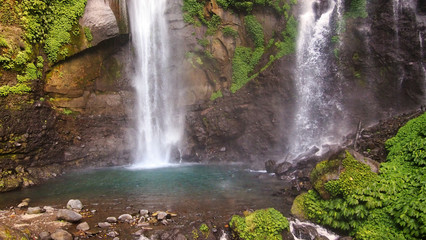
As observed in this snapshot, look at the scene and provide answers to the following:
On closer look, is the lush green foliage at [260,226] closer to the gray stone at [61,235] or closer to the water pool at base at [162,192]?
the water pool at base at [162,192]

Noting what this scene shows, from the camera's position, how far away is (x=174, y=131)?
19.6 metres

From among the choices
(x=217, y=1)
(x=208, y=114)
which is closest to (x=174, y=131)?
(x=208, y=114)

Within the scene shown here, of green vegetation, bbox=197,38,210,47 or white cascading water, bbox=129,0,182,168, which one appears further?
green vegetation, bbox=197,38,210,47

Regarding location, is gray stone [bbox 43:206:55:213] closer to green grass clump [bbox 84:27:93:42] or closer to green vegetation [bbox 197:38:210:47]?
green grass clump [bbox 84:27:93:42]

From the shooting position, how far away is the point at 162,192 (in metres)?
11.5

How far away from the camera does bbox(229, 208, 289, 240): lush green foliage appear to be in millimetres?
7363

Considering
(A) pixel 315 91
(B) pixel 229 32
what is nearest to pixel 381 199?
(A) pixel 315 91

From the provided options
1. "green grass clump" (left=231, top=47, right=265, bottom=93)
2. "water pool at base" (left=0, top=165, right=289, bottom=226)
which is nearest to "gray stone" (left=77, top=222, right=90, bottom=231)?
"water pool at base" (left=0, top=165, right=289, bottom=226)

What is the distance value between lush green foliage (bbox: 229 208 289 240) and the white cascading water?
1165 cm

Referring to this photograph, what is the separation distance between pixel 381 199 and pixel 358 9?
14.3 metres

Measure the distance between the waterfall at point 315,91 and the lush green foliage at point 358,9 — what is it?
106 centimetres

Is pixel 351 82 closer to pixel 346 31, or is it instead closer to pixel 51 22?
pixel 346 31

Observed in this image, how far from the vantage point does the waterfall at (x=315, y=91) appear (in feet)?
56.6

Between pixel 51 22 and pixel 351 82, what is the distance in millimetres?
17637
